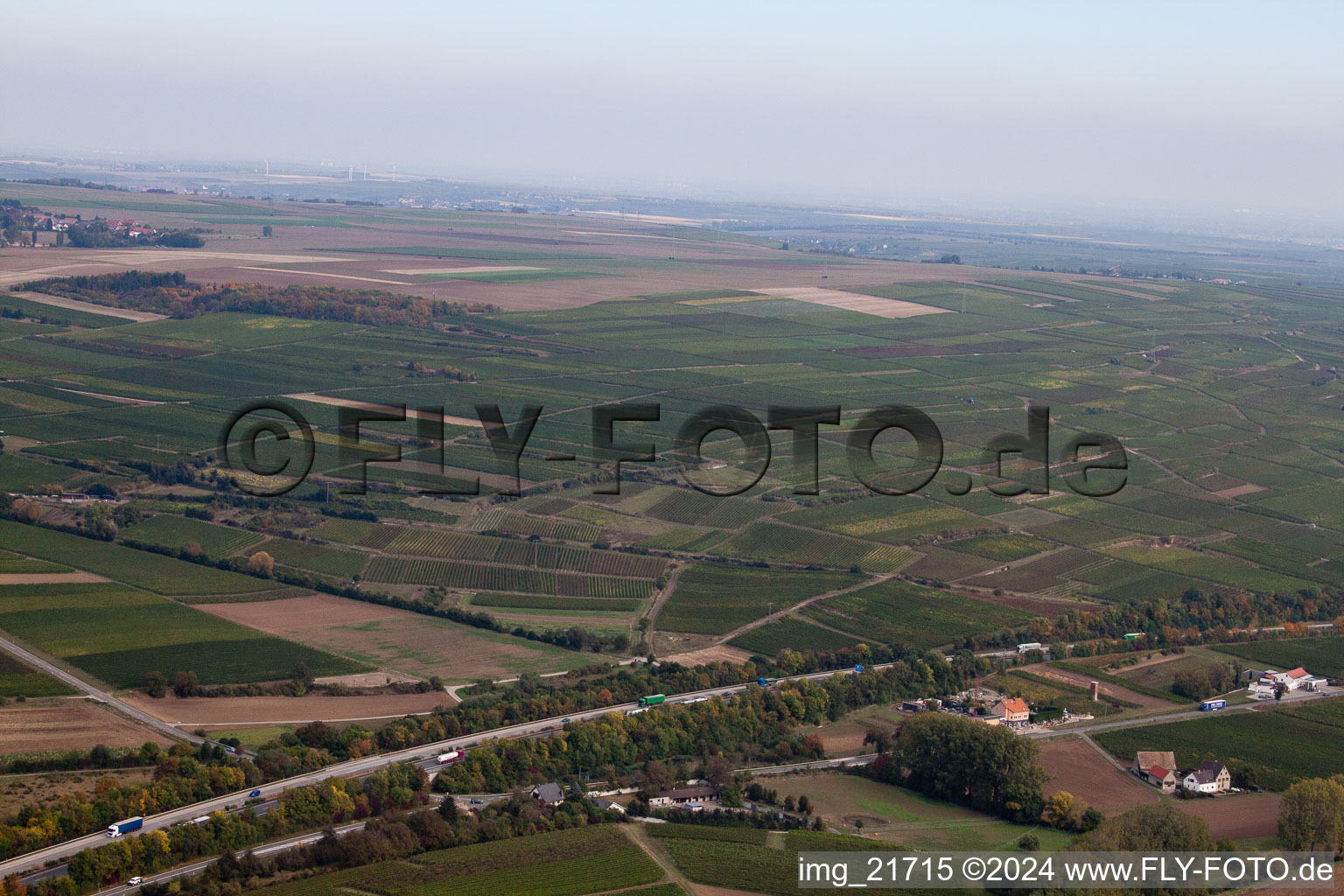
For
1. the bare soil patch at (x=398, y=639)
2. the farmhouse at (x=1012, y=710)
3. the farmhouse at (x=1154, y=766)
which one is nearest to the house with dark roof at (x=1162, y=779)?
the farmhouse at (x=1154, y=766)

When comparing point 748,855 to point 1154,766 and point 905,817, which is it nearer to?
point 905,817

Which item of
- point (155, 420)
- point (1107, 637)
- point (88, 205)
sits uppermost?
point (88, 205)

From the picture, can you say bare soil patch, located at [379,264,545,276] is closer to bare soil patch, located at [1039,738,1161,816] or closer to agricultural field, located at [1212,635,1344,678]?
agricultural field, located at [1212,635,1344,678]

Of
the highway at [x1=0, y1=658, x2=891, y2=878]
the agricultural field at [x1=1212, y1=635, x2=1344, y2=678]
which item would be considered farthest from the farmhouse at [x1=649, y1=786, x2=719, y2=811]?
the agricultural field at [x1=1212, y1=635, x2=1344, y2=678]

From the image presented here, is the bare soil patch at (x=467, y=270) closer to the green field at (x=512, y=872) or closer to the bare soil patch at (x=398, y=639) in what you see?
the bare soil patch at (x=398, y=639)

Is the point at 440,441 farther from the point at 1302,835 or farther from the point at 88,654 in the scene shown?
the point at 1302,835

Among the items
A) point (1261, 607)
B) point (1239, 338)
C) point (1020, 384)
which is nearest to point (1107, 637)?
point (1261, 607)

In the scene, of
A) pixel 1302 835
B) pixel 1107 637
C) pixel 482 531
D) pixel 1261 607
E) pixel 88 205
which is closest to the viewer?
pixel 1302 835

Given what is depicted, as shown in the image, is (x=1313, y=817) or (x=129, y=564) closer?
(x=1313, y=817)

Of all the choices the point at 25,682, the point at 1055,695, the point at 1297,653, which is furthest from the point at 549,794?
the point at 1297,653
